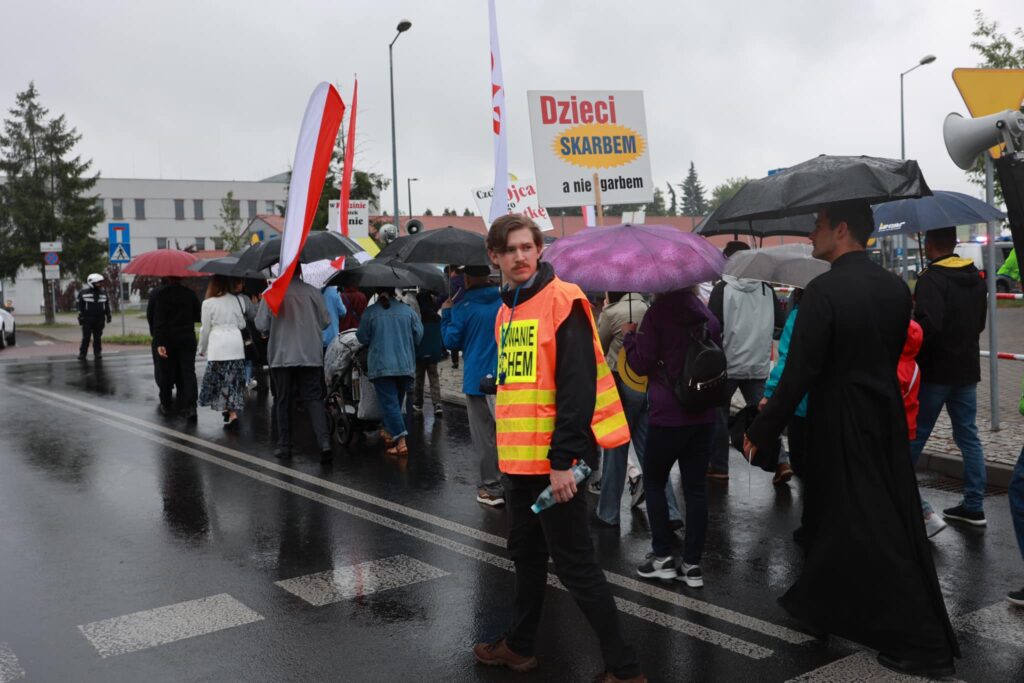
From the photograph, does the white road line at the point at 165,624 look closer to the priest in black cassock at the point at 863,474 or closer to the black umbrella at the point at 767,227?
the priest in black cassock at the point at 863,474

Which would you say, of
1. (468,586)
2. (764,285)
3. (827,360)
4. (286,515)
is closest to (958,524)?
(764,285)

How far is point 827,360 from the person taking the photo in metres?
4.06

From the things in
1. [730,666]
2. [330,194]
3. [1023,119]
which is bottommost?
[730,666]

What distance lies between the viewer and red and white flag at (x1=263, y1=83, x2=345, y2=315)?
834 centimetres

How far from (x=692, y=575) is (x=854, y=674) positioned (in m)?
1.27

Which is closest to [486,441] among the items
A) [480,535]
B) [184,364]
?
[480,535]

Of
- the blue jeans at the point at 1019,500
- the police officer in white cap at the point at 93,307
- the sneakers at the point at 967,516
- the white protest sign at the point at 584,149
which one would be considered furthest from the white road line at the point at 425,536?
the police officer in white cap at the point at 93,307

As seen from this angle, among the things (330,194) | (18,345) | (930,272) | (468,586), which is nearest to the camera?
(468,586)

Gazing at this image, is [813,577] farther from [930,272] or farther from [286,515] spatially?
[286,515]

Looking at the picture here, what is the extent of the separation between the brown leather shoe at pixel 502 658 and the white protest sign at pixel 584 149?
5089mm

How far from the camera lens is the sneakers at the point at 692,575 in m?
5.11

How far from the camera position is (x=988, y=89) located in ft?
22.2

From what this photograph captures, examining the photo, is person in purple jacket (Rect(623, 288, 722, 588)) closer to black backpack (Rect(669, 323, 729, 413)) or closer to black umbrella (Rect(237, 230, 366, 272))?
black backpack (Rect(669, 323, 729, 413))

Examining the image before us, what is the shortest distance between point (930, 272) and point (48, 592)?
553 cm
